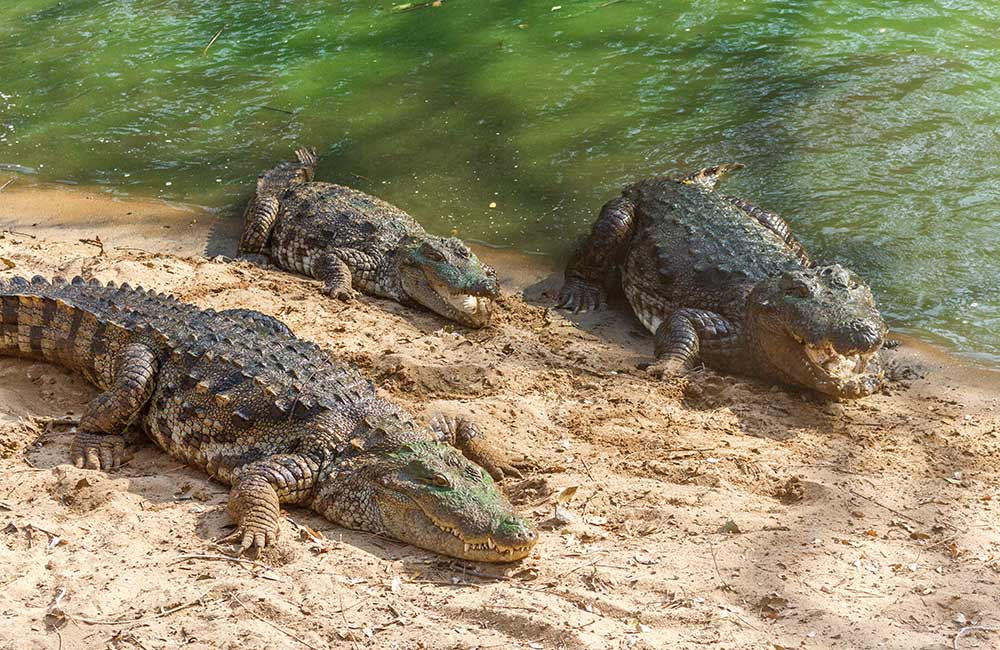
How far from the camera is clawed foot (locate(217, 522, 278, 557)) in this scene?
13.9 feet

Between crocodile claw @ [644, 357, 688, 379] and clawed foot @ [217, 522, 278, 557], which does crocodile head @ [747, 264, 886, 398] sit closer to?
crocodile claw @ [644, 357, 688, 379]

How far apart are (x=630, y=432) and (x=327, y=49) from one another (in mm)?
8583

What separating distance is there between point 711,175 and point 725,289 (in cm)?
222

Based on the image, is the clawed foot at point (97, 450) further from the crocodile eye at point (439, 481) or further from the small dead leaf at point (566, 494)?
the small dead leaf at point (566, 494)

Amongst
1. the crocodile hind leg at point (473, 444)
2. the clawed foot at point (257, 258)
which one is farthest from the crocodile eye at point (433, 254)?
the crocodile hind leg at point (473, 444)

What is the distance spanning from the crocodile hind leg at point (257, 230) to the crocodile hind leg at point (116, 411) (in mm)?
3292

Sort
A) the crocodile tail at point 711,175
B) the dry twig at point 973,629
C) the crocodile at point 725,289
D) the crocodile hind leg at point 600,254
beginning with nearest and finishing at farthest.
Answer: the dry twig at point 973,629 < the crocodile at point 725,289 < the crocodile hind leg at point 600,254 < the crocodile tail at point 711,175

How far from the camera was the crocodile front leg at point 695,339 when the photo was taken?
→ 6.60 metres

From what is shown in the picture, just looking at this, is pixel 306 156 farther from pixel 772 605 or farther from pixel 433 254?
pixel 772 605

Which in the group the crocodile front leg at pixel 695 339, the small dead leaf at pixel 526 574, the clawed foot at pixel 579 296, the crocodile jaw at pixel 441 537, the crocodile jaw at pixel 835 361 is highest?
the crocodile jaw at pixel 441 537

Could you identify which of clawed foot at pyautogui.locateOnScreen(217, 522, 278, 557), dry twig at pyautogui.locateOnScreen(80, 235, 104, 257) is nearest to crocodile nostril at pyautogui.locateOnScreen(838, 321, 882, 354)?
clawed foot at pyautogui.locateOnScreen(217, 522, 278, 557)

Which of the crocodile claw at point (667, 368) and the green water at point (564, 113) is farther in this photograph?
the green water at point (564, 113)

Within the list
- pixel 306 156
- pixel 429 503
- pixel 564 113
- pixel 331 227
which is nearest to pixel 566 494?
pixel 429 503

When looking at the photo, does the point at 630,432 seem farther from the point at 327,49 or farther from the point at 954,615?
the point at 327,49
